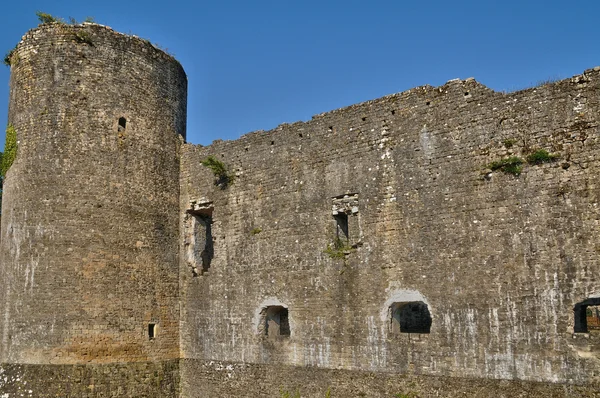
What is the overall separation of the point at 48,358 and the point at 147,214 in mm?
3833

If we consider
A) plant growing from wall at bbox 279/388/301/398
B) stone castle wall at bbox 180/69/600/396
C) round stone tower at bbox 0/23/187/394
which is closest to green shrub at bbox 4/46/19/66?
round stone tower at bbox 0/23/187/394

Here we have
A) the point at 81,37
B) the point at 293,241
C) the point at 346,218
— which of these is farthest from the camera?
the point at 81,37

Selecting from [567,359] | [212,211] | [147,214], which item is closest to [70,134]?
[147,214]

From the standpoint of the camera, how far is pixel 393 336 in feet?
38.9

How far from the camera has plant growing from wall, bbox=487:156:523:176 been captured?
10.8m

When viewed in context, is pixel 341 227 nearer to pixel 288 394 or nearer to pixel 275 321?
pixel 275 321

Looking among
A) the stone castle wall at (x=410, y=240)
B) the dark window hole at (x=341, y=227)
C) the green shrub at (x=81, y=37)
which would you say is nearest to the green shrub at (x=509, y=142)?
the stone castle wall at (x=410, y=240)

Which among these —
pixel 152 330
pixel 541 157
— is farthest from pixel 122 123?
pixel 541 157

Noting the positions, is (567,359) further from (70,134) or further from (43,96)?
(43,96)

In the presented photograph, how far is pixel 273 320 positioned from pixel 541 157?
6.71 meters

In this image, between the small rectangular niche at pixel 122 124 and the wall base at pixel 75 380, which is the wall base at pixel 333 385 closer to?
the wall base at pixel 75 380

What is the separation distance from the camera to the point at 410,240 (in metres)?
11.9

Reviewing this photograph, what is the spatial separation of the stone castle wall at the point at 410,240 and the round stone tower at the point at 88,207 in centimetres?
95

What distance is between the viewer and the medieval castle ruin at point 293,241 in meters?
10.5
